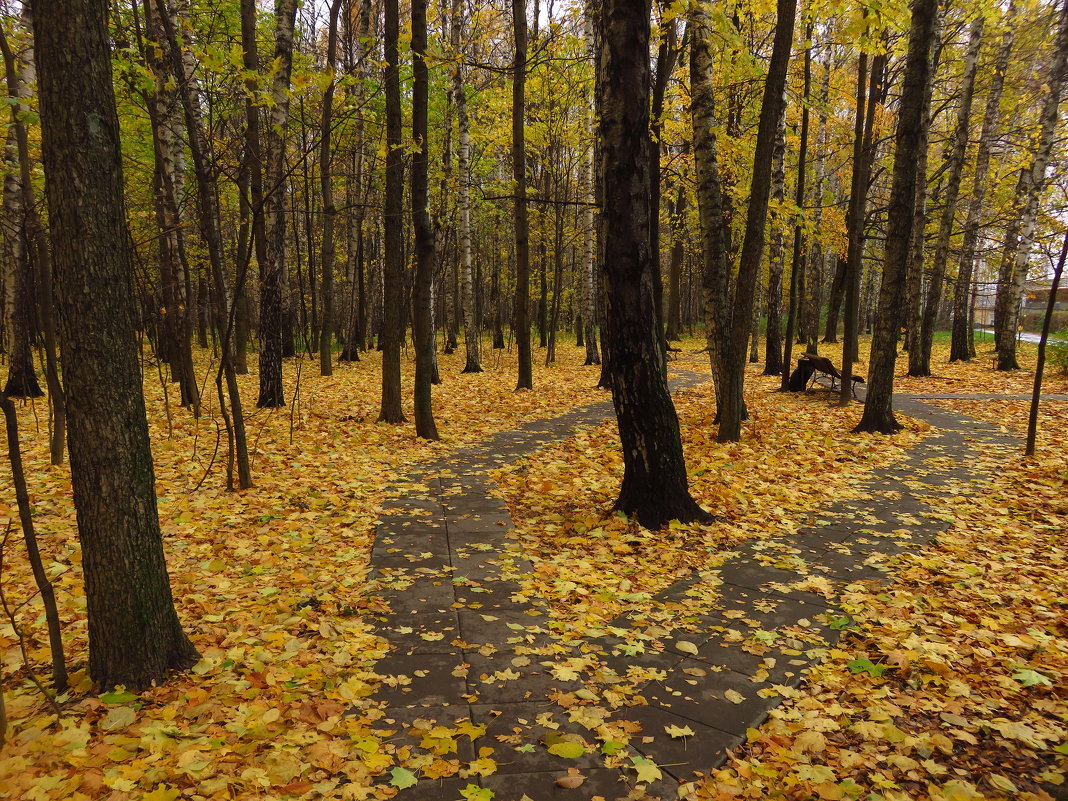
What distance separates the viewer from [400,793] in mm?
2482

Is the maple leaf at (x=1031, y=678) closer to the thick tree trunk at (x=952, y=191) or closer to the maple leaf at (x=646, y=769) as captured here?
the maple leaf at (x=646, y=769)

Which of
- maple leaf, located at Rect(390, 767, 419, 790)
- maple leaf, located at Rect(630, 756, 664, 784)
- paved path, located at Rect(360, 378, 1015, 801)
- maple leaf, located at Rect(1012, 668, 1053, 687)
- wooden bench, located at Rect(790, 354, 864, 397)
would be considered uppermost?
wooden bench, located at Rect(790, 354, 864, 397)

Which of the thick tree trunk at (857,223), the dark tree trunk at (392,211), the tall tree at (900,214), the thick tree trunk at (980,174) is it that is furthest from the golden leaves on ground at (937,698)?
the thick tree trunk at (980,174)

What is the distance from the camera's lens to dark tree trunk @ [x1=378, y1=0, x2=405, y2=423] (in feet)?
25.6

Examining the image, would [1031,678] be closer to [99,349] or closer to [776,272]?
[99,349]

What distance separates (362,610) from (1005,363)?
57.8 ft

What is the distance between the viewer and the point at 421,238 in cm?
828

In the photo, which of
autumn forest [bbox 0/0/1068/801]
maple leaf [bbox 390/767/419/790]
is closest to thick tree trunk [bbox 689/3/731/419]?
autumn forest [bbox 0/0/1068/801]

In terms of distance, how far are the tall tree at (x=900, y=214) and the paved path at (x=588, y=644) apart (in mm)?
3259

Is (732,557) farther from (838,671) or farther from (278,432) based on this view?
(278,432)

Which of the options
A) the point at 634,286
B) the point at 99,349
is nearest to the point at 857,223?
the point at 634,286

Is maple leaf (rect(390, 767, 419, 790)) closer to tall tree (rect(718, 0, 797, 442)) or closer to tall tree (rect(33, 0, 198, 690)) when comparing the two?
tall tree (rect(33, 0, 198, 690))

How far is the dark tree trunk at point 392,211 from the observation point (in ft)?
25.6

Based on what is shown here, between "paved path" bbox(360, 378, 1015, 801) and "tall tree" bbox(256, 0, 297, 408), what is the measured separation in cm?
553
